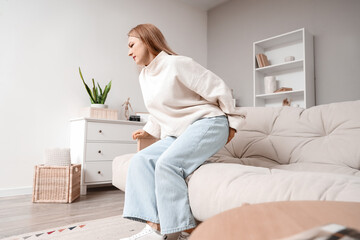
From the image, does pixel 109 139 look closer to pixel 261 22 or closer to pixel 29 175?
pixel 29 175

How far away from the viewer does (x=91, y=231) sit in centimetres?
132

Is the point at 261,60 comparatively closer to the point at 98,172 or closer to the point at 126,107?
the point at 126,107

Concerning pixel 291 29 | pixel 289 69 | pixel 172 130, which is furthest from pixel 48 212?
pixel 291 29

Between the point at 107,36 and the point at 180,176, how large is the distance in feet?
8.34

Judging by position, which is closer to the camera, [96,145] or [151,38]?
[151,38]

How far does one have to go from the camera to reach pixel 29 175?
94.2 inches

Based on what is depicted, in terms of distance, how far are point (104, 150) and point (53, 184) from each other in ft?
1.89

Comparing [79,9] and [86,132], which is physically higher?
[79,9]

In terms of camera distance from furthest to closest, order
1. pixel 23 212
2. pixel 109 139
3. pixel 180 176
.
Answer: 1. pixel 109 139
2. pixel 23 212
3. pixel 180 176

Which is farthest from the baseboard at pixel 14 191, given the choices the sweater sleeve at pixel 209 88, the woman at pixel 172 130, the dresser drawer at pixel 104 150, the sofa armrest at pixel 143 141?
the sweater sleeve at pixel 209 88

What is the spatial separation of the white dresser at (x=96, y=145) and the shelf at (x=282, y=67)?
1.91 m

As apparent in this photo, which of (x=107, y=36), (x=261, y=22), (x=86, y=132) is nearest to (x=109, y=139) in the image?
(x=86, y=132)

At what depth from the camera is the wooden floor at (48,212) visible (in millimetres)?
1419

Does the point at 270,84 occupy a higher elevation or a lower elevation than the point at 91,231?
higher
